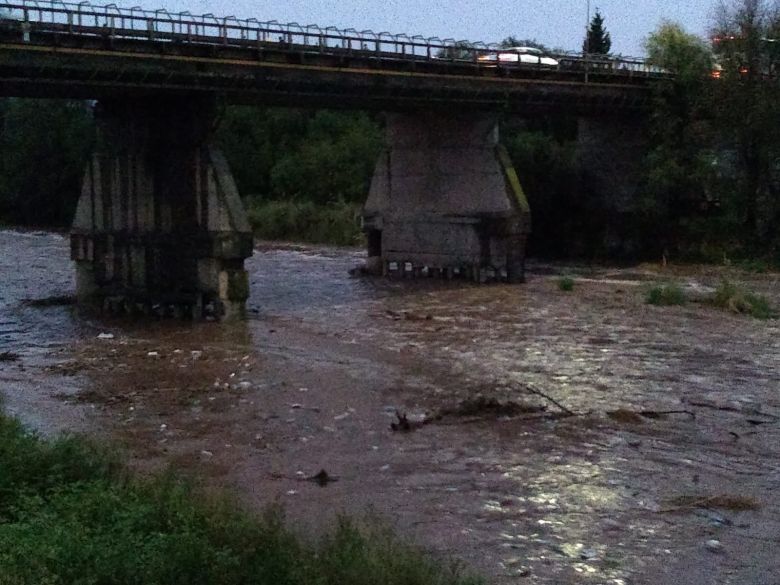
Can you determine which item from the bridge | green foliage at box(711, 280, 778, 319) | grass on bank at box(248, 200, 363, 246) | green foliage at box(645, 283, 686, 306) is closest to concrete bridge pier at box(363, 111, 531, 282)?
the bridge

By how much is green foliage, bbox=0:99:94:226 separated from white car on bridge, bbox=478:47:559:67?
4172 centimetres

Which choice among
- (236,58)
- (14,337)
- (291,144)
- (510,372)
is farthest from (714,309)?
(291,144)

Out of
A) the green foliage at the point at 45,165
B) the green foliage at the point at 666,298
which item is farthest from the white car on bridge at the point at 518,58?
the green foliage at the point at 45,165

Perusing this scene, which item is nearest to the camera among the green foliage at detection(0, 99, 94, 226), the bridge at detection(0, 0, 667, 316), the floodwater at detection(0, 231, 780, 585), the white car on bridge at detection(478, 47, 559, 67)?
the floodwater at detection(0, 231, 780, 585)

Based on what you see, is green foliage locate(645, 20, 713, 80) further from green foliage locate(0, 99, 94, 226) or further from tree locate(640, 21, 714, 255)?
green foliage locate(0, 99, 94, 226)

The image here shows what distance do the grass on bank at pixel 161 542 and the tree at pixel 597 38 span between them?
92374 millimetres

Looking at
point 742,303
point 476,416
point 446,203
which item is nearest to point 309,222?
point 446,203

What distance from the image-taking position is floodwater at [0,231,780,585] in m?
12.9

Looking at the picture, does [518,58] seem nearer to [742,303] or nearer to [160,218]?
[742,303]

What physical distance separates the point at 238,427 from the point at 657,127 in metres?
35.2

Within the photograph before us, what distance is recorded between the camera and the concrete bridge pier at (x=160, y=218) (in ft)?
106

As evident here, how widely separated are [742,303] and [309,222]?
35944 millimetres

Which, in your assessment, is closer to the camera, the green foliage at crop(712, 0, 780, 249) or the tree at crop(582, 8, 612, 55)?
the green foliage at crop(712, 0, 780, 249)

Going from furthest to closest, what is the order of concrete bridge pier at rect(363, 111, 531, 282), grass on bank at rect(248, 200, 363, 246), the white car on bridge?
1. grass on bank at rect(248, 200, 363, 246)
2. the white car on bridge
3. concrete bridge pier at rect(363, 111, 531, 282)
